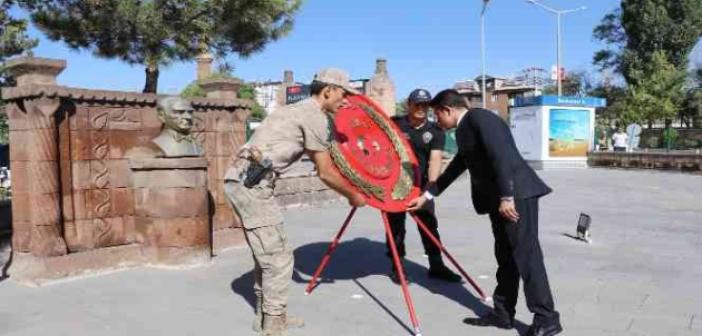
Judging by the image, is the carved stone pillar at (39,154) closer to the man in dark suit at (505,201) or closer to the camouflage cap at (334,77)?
the camouflage cap at (334,77)

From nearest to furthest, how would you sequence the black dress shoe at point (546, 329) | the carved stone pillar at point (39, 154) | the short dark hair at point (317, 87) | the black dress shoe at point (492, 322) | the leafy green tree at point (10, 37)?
the black dress shoe at point (546, 329)
the short dark hair at point (317, 87)
the black dress shoe at point (492, 322)
the carved stone pillar at point (39, 154)
the leafy green tree at point (10, 37)

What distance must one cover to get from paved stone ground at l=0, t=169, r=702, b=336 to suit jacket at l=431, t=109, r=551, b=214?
3.30 ft

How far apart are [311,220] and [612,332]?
6.60 meters

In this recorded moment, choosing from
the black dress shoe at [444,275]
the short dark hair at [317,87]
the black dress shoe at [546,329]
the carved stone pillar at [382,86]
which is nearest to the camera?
the black dress shoe at [546,329]

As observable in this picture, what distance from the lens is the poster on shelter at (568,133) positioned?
26.8 m

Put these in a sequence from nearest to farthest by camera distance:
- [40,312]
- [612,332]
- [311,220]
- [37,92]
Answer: [612,332], [40,312], [37,92], [311,220]

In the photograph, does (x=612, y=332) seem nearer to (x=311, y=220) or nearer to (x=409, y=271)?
(x=409, y=271)

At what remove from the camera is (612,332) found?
433cm

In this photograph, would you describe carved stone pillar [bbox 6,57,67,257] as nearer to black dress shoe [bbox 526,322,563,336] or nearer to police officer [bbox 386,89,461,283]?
police officer [bbox 386,89,461,283]

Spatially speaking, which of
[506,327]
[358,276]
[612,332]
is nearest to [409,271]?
[358,276]

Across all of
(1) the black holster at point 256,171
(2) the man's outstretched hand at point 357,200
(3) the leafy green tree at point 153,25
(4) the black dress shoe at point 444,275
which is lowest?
(4) the black dress shoe at point 444,275

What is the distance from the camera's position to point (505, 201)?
4.14m

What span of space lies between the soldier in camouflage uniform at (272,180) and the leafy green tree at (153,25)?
1593 centimetres

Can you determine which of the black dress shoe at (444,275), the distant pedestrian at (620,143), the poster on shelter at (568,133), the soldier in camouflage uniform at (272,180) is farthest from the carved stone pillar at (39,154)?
the distant pedestrian at (620,143)
